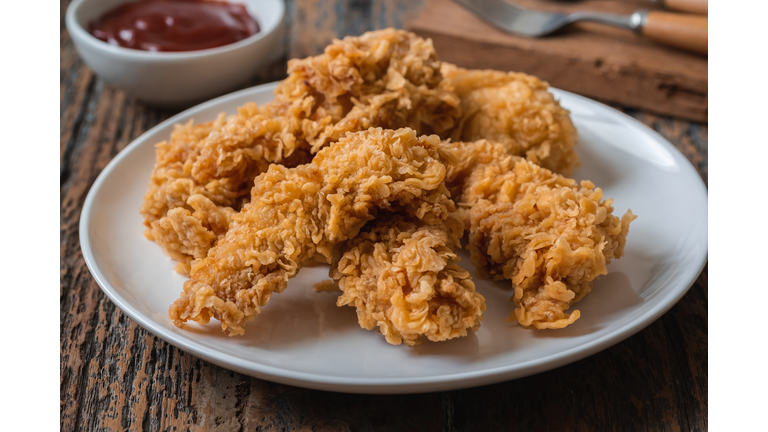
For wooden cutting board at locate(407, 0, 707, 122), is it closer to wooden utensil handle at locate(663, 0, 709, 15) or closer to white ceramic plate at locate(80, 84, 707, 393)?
wooden utensil handle at locate(663, 0, 709, 15)

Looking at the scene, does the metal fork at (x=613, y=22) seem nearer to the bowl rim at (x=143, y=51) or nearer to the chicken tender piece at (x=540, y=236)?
the bowl rim at (x=143, y=51)

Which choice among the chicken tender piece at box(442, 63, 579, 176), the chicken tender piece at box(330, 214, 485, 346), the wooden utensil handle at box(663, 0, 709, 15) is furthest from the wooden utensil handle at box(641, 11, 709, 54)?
the chicken tender piece at box(330, 214, 485, 346)

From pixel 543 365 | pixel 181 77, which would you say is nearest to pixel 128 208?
pixel 181 77

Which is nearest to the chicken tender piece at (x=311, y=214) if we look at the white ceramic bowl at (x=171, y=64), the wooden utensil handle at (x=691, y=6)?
the white ceramic bowl at (x=171, y=64)

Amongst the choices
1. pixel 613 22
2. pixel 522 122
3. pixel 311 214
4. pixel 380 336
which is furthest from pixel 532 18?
pixel 380 336

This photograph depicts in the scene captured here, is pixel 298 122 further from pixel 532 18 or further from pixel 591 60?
pixel 532 18

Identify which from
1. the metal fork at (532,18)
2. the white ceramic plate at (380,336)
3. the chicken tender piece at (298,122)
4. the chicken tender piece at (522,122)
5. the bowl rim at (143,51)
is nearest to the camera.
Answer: the white ceramic plate at (380,336)
